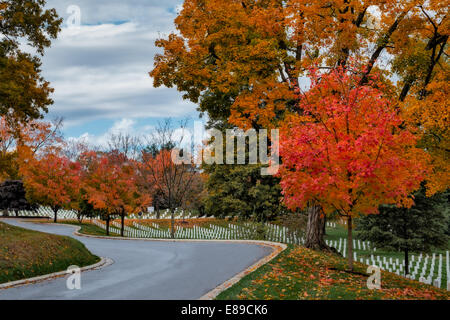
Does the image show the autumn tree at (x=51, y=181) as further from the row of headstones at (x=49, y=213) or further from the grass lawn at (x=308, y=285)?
the grass lawn at (x=308, y=285)

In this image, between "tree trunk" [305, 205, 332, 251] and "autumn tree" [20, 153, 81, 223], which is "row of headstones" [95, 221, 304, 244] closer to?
"autumn tree" [20, 153, 81, 223]

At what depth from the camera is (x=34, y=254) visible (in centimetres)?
1381

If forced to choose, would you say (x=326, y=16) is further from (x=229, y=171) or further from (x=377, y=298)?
(x=229, y=171)

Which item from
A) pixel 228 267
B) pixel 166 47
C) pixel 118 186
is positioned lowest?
pixel 228 267

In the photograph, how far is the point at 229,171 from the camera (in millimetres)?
38938

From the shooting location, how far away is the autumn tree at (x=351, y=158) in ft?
39.0

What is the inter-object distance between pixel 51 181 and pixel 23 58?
22.7m

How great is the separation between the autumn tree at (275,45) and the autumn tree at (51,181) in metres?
23.3

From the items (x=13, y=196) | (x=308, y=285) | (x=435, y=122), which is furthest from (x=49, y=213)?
(x=308, y=285)

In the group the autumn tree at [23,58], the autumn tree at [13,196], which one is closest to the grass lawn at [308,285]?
the autumn tree at [23,58]

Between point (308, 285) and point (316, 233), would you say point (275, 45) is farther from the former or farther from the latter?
point (308, 285)
